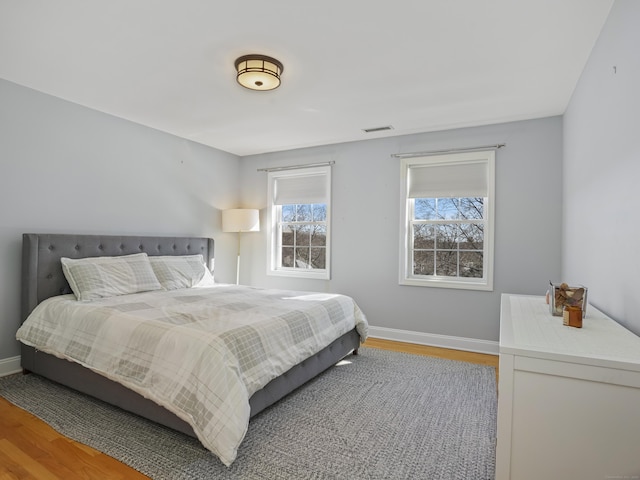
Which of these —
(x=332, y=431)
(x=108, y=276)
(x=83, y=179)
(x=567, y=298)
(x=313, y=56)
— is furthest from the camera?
(x=83, y=179)

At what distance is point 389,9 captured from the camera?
6.26ft

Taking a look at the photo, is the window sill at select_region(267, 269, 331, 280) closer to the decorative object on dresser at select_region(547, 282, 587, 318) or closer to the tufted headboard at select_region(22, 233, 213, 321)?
the tufted headboard at select_region(22, 233, 213, 321)

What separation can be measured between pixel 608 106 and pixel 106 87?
→ 11.8ft

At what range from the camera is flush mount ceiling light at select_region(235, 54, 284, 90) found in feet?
7.84

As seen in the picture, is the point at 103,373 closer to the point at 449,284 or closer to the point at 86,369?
the point at 86,369

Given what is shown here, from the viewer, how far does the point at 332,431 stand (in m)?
2.13

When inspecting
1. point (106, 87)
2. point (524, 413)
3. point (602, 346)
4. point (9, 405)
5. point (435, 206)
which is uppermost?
point (106, 87)

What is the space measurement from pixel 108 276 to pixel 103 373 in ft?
3.64

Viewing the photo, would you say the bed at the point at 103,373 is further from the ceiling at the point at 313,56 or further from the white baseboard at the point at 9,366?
the ceiling at the point at 313,56

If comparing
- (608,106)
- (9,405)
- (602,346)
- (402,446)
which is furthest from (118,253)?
(608,106)

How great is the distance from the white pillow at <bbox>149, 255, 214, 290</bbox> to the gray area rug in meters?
1.25

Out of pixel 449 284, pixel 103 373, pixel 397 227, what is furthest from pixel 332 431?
pixel 397 227

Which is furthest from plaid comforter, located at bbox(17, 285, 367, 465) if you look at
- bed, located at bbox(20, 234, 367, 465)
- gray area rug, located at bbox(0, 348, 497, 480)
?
gray area rug, located at bbox(0, 348, 497, 480)

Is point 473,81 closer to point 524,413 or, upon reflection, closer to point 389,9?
point 389,9
